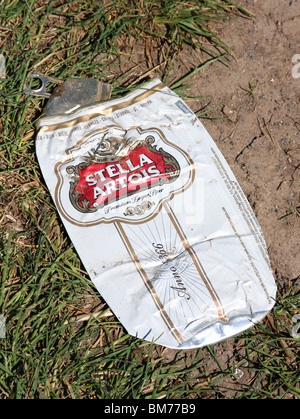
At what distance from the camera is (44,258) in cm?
132

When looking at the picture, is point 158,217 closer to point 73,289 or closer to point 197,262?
point 197,262

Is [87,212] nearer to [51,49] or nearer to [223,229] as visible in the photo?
[223,229]

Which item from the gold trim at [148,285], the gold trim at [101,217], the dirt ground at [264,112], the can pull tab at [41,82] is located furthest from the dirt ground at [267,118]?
the can pull tab at [41,82]

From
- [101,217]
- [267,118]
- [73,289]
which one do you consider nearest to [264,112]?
[267,118]

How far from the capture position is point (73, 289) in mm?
1287

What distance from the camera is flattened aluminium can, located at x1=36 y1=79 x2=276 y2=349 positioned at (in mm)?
1255

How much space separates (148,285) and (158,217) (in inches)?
8.5

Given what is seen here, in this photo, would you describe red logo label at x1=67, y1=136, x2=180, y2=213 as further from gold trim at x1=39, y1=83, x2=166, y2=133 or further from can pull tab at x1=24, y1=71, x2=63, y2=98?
can pull tab at x1=24, y1=71, x2=63, y2=98

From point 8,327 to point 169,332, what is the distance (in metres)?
Answer: 0.46

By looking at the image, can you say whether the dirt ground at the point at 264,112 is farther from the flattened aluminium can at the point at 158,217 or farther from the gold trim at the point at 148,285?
the gold trim at the point at 148,285

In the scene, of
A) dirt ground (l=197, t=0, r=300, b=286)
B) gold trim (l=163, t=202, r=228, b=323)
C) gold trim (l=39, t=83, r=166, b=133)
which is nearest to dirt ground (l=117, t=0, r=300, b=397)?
A: dirt ground (l=197, t=0, r=300, b=286)

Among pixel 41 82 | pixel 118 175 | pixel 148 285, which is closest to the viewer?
pixel 148 285

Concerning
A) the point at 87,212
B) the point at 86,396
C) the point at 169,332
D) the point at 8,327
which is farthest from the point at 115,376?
the point at 87,212

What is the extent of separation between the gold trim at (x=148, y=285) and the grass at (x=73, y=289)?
7cm
